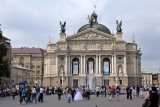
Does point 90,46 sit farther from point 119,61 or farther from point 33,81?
point 33,81

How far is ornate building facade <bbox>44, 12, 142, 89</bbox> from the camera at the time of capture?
7400 centimetres

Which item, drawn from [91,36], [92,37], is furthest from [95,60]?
[91,36]

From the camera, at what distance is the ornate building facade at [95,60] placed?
2913 inches

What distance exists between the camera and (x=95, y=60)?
75250mm

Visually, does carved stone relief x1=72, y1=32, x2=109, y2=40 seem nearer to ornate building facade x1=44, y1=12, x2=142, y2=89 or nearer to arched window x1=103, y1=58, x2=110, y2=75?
ornate building facade x1=44, y1=12, x2=142, y2=89

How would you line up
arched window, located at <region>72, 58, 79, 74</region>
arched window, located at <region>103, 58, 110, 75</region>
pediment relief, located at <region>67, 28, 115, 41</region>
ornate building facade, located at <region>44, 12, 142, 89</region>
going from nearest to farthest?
1. ornate building facade, located at <region>44, 12, 142, 89</region>
2. arched window, located at <region>103, 58, 110, 75</region>
3. arched window, located at <region>72, 58, 79, 74</region>
4. pediment relief, located at <region>67, 28, 115, 41</region>

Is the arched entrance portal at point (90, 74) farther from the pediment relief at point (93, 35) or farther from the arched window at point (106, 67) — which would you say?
the pediment relief at point (93, 35)

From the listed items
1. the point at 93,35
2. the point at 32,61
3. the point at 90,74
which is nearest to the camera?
the point at 90,74

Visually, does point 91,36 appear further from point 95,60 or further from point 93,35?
Answer: point 95,60

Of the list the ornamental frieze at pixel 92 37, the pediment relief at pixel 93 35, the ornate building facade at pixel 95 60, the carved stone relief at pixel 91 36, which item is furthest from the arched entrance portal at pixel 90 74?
the pediment relief at pixel 93 35

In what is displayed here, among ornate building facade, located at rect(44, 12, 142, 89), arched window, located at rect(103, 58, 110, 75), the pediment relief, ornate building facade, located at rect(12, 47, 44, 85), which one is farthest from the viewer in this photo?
ornate building facade, located at rect(12, 47, 44, 85)

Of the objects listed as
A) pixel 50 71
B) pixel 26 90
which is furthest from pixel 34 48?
pixel 26 90

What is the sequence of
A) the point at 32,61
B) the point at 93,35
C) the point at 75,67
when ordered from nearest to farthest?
the point at 75,67 → the point at 93,35 → the point at 32,61

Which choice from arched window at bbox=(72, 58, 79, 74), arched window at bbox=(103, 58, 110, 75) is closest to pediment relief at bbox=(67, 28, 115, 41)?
arched window at bbox=(103, 58, 110, 75)
